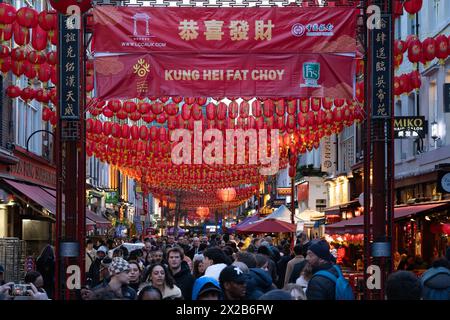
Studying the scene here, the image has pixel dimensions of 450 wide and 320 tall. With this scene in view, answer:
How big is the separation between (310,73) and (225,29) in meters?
1.57

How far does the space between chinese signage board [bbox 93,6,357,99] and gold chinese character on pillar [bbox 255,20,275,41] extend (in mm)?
16

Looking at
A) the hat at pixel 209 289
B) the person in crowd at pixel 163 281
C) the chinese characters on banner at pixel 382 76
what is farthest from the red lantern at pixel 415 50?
the hat at pixel 209 289

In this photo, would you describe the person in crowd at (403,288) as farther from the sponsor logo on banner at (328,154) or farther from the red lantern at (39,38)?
the sponsor logo on banner at (328,154)

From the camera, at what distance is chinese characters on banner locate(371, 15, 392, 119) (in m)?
14.7

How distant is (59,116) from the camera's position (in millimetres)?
14547

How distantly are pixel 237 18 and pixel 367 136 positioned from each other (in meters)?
2.93

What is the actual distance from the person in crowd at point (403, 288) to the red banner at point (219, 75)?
7.91 m

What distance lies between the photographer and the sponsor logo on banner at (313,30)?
1563 centimetres

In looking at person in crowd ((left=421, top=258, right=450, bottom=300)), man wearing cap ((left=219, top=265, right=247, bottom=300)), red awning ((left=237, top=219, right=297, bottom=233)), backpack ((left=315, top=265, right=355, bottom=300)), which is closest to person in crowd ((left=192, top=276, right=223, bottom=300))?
man wearing cap ((left=219, top=265, right=247, bottom=300))

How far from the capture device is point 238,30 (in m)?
15.6

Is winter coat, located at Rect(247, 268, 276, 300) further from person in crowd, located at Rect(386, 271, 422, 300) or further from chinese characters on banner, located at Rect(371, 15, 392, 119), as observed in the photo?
chinese characters on banner, located at Rect(371, 15, 392, 119)

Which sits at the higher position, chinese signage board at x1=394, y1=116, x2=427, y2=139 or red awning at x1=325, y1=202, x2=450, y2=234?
chinese signage board at x1=394, y1=116, x2=427, y2=139

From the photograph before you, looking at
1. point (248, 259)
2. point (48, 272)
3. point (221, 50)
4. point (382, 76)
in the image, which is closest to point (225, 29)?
point (221, 50)
